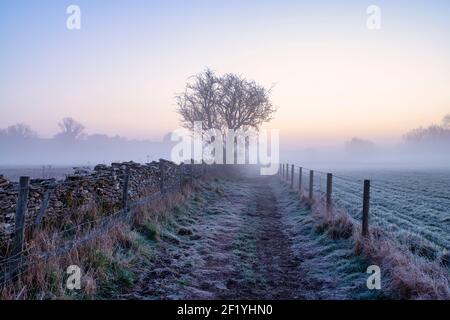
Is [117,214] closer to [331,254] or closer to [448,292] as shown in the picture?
[331,254]

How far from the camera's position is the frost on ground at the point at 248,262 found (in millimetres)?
5977

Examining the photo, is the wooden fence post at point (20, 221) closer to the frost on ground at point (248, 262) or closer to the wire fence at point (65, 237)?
the wire fence at point (65, 237)

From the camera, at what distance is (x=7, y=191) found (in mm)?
6543

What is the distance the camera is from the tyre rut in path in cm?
599

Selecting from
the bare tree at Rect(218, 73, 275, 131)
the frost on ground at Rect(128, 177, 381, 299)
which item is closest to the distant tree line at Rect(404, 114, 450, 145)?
the bare tree at Rect(218, 73, 275, 131)

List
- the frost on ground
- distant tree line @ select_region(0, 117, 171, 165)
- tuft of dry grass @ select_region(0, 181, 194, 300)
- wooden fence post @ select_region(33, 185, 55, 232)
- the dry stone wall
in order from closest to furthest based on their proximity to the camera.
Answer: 1. tuft of dry grass @ select_region(0, 181, 194, 300)
2. the frost on ground
3. the dry stone wall
4. wooden fence post @ select_region(33, 185, 55, 232)
5. distant tree line @ select_region(0, 117, 171, 165)

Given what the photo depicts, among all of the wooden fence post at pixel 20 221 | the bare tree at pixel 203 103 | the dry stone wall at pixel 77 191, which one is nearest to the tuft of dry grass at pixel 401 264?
the wooden fence post at pixel 20 221

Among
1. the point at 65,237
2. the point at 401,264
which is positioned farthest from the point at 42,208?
the point at 401,264

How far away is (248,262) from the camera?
7.76 metres

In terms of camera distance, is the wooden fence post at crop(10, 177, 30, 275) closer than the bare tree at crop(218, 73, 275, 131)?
Yes

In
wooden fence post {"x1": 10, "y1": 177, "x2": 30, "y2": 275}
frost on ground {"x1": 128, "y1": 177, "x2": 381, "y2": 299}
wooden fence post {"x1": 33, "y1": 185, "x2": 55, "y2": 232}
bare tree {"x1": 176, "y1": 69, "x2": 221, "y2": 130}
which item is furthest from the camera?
bare tree {"x1": 176, "y1": 69, "x2": 221, "y2": 130}

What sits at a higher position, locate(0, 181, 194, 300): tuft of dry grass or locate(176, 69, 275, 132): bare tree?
locate(176, 69, 275, 132): bare tree

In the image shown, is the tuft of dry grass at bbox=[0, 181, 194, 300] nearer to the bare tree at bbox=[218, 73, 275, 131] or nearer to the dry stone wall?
the dry stone wall

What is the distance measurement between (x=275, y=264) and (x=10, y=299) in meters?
5.00
